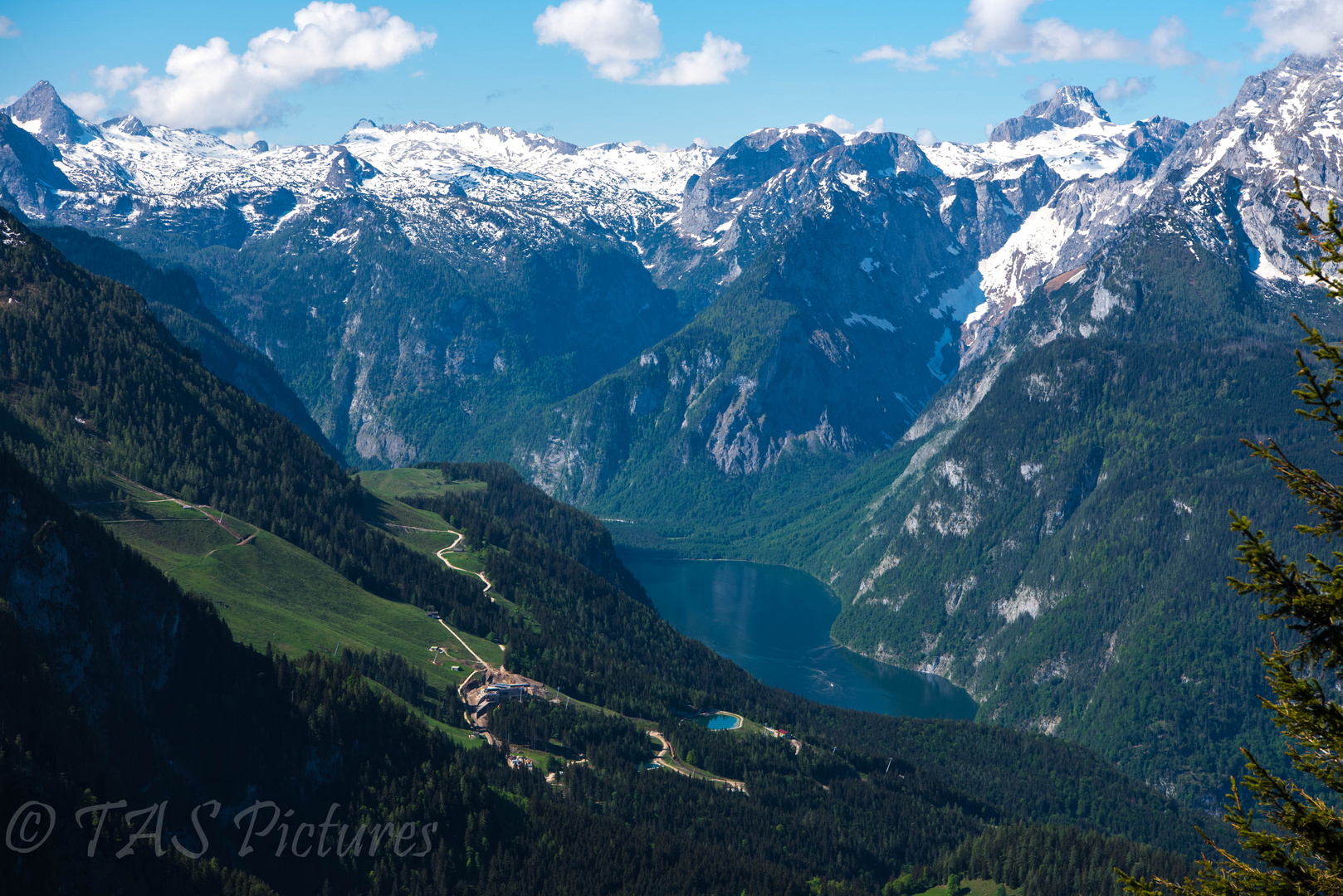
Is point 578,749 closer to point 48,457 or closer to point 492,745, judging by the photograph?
point 492,745

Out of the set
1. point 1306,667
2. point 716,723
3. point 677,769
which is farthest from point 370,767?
point 1306,667

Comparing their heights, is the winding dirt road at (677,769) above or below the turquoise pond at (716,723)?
below

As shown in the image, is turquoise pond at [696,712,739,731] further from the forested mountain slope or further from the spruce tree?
the spruce tree

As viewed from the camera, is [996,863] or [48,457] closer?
[996,863]

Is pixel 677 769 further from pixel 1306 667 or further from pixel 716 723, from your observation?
pixel 1306 667

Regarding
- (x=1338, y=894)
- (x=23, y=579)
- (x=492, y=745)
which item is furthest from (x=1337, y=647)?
(x=492, y=745)

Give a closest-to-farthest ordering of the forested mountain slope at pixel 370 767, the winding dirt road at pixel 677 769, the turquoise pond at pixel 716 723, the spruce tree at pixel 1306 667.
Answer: the spruce tree at pixel 1306 667 → the forested mountain slope at pixel 370 767 → the winding dirt road at pixel 677 769 → the turquoise pond at pixel 716 723

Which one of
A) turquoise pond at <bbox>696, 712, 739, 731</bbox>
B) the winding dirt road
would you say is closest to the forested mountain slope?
the winding dirt road

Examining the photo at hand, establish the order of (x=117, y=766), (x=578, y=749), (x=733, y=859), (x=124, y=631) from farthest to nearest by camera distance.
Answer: (x=578, y=749), (x=733, y=859), (x=124, y=631), (x=117, y=766)

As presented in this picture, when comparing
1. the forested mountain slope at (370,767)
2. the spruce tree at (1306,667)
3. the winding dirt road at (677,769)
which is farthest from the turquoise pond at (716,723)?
the spruce tree at (1306,667)

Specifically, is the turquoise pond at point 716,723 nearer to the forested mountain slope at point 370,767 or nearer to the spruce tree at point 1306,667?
the forested mountain slope at point 370,767

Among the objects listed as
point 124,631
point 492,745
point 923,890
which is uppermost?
point 124,631
